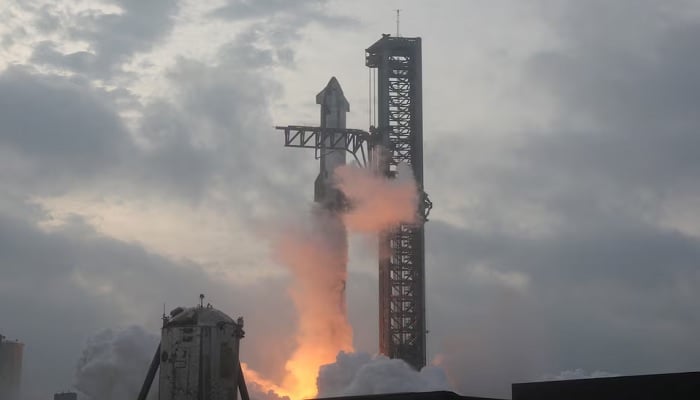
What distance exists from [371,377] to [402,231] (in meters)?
14.6

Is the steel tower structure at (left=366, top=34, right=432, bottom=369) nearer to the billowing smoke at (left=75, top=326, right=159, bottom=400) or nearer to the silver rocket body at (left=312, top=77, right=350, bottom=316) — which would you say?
the silver rocket body at (left=312, top=77, right=350, bottom=316)

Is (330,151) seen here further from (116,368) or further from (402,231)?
(116,368)

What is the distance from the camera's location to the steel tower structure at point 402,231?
9212 cm

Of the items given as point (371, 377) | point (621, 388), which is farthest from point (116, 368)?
point (621, 388)

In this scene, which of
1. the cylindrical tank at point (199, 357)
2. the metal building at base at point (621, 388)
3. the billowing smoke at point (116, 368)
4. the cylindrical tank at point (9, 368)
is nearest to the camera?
the metal building at base at point (621, 388)

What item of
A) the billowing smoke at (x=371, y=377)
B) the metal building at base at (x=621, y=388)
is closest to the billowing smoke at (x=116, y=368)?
the billowing smoke at (x=371, y=377)

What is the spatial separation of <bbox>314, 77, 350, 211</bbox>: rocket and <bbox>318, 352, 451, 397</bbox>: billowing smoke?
44.7ft

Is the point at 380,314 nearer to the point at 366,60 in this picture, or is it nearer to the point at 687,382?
the point at 366,60

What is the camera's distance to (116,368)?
83000 mm

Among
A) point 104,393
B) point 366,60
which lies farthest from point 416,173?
point 104,393

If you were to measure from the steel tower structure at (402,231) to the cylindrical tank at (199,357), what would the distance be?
93.6 ft

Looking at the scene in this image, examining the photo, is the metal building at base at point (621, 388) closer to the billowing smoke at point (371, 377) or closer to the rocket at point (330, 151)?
the billowing smoke at point (371, 377)

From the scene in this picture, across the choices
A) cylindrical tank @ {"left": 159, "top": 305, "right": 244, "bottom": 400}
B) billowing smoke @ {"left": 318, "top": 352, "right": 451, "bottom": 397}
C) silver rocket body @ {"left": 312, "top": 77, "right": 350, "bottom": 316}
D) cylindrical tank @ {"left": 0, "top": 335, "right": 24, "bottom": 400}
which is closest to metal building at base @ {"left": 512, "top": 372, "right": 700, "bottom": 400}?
cylindrical tank @ {"left": 159, "top": 305, "right": 244, "bottom": 400}

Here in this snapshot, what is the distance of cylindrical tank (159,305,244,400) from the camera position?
2505 inches
